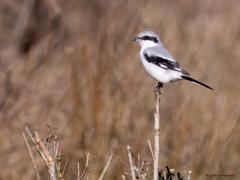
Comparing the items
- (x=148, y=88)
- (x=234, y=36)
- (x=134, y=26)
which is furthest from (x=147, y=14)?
(x=234, y=36)

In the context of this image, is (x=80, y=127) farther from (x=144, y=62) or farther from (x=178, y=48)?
(x=178, y=48)

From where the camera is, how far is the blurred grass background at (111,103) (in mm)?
4945

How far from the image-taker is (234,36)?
6.83 m

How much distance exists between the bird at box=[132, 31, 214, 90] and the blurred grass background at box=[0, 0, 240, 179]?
1.99 feet

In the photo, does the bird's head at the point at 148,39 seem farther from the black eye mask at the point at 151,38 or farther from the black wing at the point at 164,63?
the black wing at the point at 164,63

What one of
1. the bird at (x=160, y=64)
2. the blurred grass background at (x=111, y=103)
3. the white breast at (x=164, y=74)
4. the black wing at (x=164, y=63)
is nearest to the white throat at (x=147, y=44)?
the bird at (x=160, y=64)

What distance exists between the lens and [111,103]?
4.98 metres

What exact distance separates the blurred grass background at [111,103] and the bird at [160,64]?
605 mm

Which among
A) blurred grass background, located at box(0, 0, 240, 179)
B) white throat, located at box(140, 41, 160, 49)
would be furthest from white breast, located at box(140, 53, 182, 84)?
blurred grass background, located at box(0, 0, 240, 179)

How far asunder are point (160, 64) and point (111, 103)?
32.4 inches

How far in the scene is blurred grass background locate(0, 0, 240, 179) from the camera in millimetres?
4945

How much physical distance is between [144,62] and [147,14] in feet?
3.43

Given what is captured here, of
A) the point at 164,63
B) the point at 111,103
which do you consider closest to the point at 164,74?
the point at 164,63

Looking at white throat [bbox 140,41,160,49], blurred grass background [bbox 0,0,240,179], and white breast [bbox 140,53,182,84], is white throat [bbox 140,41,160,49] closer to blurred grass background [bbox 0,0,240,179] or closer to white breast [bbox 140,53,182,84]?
white breast [bbox 140,53,182,84]
